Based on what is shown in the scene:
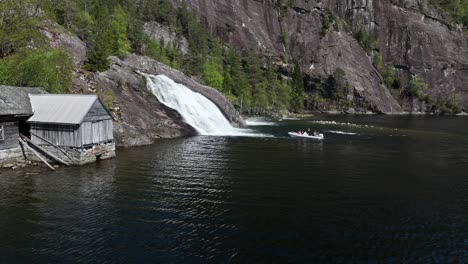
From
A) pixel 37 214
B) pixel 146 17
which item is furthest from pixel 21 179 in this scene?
pixel 146 17

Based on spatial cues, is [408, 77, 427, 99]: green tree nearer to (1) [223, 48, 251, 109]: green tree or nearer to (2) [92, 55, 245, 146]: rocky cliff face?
(1) [223, 48, 251, 109]: green tree

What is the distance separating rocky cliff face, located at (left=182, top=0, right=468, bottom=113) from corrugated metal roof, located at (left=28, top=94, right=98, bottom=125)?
118m

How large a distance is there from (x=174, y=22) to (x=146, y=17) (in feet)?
31.6

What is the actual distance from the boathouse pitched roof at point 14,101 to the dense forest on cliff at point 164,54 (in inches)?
290

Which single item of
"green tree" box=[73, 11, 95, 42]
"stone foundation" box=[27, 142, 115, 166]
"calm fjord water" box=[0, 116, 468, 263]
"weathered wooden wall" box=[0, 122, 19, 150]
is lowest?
"calm fjord water" box=[0, 116, 468, 263]

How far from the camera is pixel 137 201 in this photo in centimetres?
3003

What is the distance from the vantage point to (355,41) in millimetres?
182125

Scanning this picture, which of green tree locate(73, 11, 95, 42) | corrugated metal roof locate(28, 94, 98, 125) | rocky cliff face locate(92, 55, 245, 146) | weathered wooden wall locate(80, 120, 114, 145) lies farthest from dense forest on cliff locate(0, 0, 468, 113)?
Answer: weathered wooden wall locate(80, 120, 114, 145)

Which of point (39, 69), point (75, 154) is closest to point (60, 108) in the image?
point (75, 154)

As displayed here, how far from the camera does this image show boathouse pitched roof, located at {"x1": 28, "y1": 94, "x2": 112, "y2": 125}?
40.7 m

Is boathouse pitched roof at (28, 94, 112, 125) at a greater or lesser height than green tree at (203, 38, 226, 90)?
lesser

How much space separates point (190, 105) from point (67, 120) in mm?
34615

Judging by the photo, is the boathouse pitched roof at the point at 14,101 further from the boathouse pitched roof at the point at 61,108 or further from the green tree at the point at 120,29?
the green tree at the point at 120,29

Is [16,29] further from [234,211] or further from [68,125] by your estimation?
[234,211]
